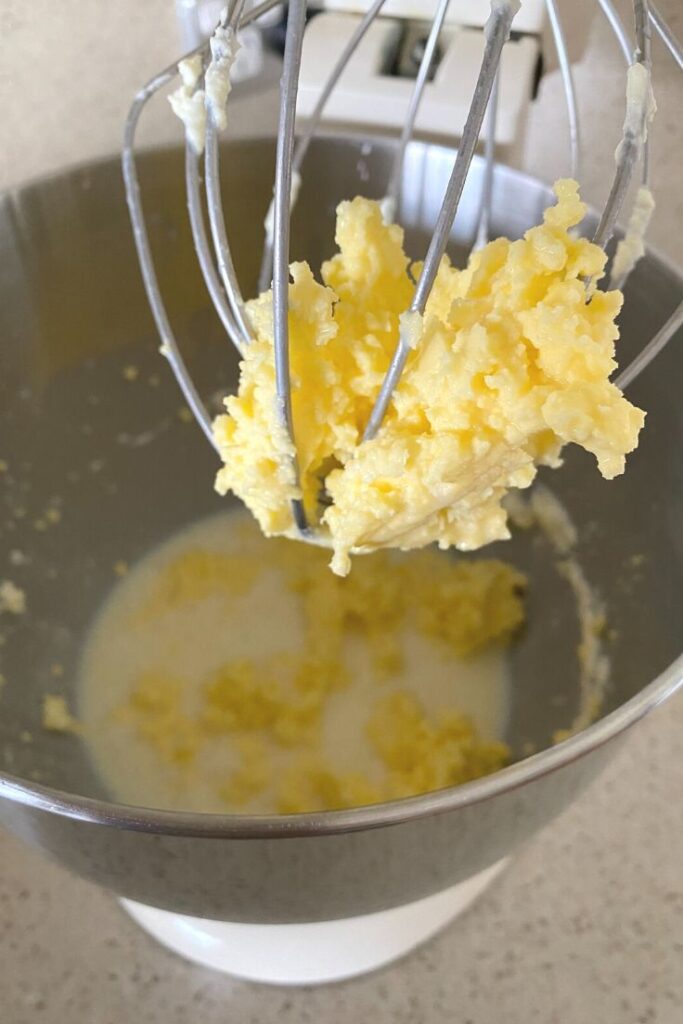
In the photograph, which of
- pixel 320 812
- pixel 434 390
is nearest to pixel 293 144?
pixel 434 390

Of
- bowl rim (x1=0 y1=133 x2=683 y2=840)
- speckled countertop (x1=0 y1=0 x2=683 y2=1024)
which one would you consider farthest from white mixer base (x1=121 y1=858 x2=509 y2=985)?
bowl rim (x1=0 y1=133 x2=683 y2=840)

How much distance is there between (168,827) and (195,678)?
0.34 metres

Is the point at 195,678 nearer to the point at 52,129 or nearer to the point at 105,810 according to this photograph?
the point at 105,810

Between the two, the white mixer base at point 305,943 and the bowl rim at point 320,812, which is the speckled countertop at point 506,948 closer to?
the white mixer base at point 305,943

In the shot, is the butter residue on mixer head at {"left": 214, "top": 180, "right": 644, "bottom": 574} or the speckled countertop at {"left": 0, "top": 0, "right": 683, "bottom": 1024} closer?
the butter residue on mixer head at {"left": 214, "top": 180, "right": 644, "bottom": 574}

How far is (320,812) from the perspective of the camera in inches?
12.2

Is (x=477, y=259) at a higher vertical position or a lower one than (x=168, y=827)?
higher

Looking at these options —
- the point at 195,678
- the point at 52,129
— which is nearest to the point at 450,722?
the point at 195,678

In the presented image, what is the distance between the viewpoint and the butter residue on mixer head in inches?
13.3

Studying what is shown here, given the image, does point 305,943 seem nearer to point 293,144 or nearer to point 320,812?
point 320,812

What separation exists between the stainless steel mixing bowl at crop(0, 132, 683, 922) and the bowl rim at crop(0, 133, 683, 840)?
0.18ft

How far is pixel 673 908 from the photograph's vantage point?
1.72ft

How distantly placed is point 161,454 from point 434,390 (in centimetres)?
36

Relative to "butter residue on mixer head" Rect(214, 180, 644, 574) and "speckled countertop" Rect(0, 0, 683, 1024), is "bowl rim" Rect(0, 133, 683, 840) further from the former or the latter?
"speckled countertop" Rect(0, 0, 683, 1024)
